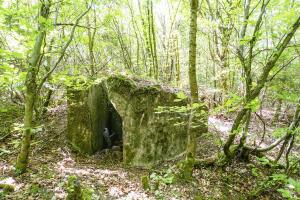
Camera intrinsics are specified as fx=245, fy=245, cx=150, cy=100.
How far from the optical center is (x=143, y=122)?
6680 millimetres

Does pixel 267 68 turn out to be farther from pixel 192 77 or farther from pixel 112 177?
pixel 112 177

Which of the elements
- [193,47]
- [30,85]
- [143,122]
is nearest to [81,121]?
[143,122]

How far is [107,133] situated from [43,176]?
10.3ft

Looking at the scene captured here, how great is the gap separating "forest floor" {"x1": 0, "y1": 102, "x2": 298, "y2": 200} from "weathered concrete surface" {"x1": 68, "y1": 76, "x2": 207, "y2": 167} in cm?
39

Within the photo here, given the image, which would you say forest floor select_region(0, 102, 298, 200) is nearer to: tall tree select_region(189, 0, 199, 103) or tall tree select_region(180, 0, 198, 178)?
tall tree select_region(180, 0, 198, 178)

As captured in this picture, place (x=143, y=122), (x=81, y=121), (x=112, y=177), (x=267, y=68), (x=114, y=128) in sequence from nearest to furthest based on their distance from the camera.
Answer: (x=267, y=68), (x=112, y=177), (x=143, y=122), (x=81, y=121), (x=114, y=128)

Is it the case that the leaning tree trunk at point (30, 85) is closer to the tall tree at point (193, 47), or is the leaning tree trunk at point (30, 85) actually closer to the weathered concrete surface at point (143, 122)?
the weathered concrete surface at point (143, 122)

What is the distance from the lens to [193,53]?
187 inches

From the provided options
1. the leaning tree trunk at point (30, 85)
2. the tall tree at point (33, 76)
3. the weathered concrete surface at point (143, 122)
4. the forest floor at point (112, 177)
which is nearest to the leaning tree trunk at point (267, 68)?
the forest floor at point (112, 177)

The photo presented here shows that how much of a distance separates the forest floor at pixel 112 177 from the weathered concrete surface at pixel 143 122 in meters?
0.39

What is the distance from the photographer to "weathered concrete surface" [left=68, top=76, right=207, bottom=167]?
6621 millimetres

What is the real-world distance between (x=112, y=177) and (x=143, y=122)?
171 cm

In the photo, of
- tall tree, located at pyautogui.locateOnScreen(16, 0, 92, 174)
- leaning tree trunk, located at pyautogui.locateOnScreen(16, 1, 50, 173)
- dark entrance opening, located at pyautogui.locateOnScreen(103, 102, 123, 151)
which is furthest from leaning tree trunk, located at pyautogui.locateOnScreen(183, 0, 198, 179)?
dark entrance opening, located at pyautogui.locateOnScreen(103, 102, 123, 151)

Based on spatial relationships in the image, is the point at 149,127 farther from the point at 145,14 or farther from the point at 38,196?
the point at 145,14
